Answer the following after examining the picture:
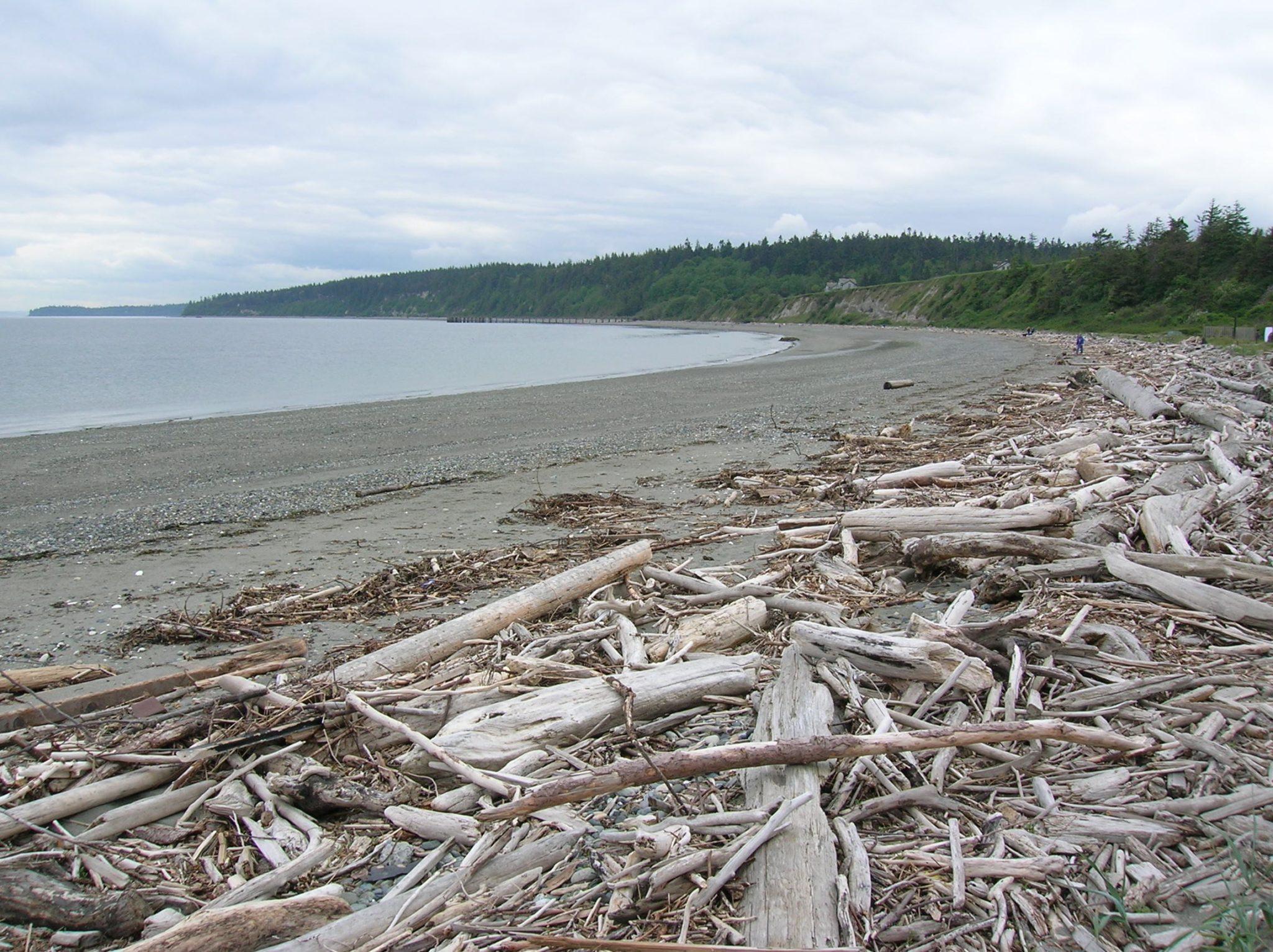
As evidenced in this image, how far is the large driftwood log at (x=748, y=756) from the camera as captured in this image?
3.27m

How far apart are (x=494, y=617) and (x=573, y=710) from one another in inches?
67.0

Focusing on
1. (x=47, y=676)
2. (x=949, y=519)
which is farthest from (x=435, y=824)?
(x=949, y=519)

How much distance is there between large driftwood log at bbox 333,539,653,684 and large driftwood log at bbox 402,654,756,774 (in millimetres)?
970

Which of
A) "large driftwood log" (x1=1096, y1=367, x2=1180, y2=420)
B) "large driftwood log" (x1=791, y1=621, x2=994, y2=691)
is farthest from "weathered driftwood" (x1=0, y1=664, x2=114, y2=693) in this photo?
"large driftwood log" (x1=1096, y1=367, x2=1180, y2=420)

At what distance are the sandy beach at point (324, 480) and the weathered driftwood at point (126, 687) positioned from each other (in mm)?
588

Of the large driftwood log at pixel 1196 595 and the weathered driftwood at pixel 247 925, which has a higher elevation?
the large driftwood log at pixel 1196 595

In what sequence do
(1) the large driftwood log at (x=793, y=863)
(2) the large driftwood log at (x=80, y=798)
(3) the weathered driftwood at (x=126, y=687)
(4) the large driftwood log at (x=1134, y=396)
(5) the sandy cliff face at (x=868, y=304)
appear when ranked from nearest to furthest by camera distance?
A: (1) the large driftwood log at (x=793, y=863) → (2) the large driftwood log at (x=80, y=798) → (3) the weathered driftwood at (x=126, y=687) → (4) the large driftwood log at (x=1134, y=396) → (5) the sandy cliff face at (x=868, y=304)

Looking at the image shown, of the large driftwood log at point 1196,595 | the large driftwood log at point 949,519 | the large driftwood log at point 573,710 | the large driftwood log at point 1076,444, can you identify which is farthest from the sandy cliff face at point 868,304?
the large driftwood log at point 573,710

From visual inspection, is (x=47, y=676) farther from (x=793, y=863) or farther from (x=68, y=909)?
(x=793, y=863)

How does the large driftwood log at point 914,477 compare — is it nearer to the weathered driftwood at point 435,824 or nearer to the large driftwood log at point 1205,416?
the large driftwood log at point 1205,416

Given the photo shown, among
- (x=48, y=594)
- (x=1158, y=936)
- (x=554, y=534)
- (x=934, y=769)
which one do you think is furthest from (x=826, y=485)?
(x=48, y=594)

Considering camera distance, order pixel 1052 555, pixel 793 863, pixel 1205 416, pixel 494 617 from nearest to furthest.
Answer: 1. pixel 793 863
2. pixel 494 617
3. pixel 1052 555
4. pixel 1205 416

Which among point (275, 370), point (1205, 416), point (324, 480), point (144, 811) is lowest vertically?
point (144, 811)

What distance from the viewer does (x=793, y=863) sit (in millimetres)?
2861
